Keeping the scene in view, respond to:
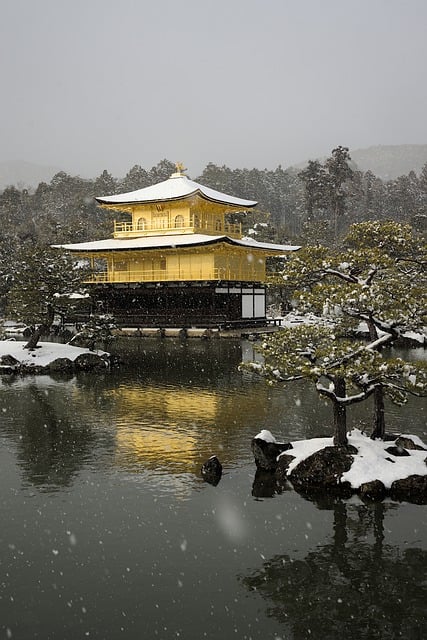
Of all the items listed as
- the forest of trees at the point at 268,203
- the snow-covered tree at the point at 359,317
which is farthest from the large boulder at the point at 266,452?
the forest of trees at the point at 268,203

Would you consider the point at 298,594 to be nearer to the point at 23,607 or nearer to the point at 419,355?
the point at 23,607

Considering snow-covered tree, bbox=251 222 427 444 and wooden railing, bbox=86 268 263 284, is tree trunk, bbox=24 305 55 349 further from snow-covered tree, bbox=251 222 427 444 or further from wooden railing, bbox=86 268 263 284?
snow-covered tree, bbox=251 222 427 444

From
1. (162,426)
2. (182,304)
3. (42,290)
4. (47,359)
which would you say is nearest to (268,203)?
(182,304)

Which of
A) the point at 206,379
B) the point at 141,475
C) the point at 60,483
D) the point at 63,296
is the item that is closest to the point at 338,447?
the point at 141,475

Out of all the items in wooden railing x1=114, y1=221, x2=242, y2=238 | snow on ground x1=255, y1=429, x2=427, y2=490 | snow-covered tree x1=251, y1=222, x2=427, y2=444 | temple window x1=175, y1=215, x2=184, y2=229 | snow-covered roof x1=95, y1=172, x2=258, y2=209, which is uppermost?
snow-covered roof x1=95, y1=172, x2=258, y2=209

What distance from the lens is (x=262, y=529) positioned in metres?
9.72


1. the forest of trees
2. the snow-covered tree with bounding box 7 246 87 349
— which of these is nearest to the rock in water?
the snow-covered tree with bounding box 7 246 87 349

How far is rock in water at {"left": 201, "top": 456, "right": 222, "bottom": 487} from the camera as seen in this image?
1190cm

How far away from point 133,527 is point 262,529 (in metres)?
2.10

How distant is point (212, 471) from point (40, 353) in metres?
17.6

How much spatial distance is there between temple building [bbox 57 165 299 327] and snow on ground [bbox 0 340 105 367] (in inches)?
565

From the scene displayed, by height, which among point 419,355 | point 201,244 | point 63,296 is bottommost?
point 419,355

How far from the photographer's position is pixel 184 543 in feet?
30.3

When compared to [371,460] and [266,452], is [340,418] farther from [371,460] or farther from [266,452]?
[266,452]
